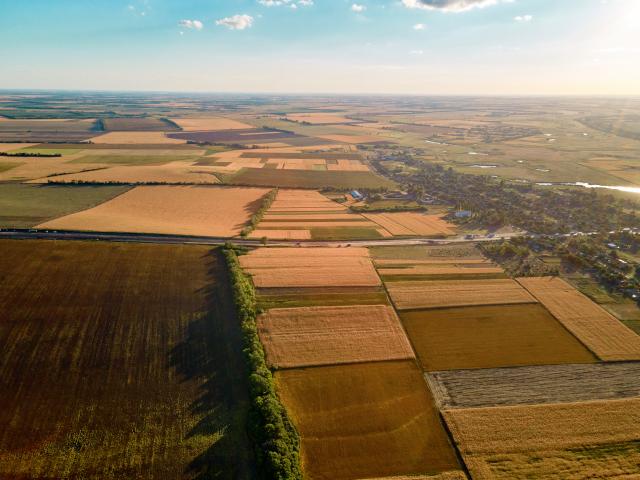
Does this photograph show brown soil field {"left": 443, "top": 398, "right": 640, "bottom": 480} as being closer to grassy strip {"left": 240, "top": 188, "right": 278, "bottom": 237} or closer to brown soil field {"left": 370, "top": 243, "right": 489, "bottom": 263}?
brown soil field {"left": 370, "top": 243, "right": 489, "bottom": 263}

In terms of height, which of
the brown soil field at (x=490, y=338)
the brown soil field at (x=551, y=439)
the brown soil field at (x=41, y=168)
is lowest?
the brown soil field at (x=551, y=439)

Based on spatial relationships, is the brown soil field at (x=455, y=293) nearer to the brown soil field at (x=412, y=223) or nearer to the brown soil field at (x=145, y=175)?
the brown soil field at (x=412, y=223)

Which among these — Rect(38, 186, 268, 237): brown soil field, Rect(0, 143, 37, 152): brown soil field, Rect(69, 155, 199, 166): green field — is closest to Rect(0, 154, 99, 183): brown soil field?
Rect(69, 155, 199, 166): green field

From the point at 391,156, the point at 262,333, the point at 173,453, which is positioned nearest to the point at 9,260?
the point at 262,333

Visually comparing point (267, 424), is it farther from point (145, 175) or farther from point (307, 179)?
point (145, 175)

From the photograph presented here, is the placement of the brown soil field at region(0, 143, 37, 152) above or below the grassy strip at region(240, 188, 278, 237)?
above

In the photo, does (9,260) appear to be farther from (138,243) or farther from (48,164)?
(48,164)

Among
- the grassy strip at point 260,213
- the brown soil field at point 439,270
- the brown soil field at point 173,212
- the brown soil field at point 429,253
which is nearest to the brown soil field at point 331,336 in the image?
the brown soil field at point 439,270
